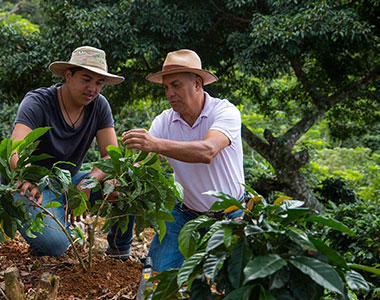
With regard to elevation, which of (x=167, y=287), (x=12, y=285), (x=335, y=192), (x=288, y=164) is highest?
(x=167, y=287)

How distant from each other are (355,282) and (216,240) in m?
0.44

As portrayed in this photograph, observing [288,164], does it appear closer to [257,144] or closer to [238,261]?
[257,144]

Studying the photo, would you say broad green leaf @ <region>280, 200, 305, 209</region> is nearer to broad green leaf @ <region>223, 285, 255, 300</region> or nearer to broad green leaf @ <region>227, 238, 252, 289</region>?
broad green leaf @ <region>227, 238, 252, 289</region>

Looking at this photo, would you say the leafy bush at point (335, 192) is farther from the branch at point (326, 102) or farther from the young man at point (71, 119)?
the young man at point (71, 119)

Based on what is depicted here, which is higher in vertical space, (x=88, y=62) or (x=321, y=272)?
(x=88, y=62)

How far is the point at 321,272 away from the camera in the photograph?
1.10m

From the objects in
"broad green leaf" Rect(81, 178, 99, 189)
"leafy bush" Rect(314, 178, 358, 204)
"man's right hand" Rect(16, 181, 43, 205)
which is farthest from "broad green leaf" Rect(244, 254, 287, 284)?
"leafy bush" Rect(314, 178, 358, 204)

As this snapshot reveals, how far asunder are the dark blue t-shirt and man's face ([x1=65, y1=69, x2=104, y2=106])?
0.64 ft

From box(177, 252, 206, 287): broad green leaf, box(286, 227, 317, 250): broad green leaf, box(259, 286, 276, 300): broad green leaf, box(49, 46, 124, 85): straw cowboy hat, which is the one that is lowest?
box(259, 286, 276, 300): broad green leaf

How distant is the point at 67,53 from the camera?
631cm

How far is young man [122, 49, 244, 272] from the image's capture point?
290 centimetres

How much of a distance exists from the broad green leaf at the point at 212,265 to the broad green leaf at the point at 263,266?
0.11 metres

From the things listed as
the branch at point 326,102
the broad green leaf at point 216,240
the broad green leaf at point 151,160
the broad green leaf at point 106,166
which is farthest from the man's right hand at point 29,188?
the branch at point 326,102

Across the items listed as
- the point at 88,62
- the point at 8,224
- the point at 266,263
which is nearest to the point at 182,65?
the point at 88,62
